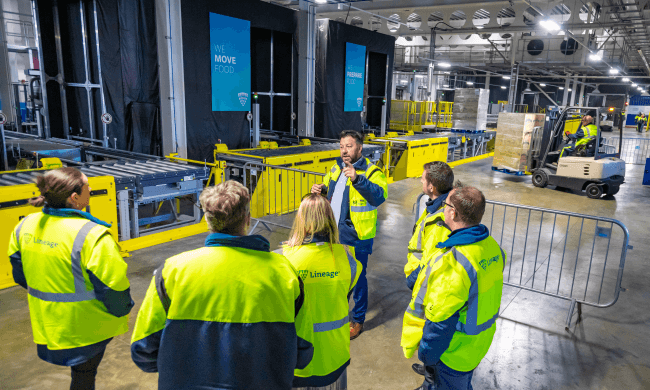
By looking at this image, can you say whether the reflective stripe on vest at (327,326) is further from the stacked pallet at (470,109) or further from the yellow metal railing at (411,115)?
the yellow metal railing at (411,115)

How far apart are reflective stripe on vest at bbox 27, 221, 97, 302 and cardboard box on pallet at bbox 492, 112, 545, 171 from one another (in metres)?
13.1

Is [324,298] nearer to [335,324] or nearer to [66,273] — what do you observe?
[335,324]

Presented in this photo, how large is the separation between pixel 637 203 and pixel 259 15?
11.3m

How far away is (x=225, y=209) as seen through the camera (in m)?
1.80

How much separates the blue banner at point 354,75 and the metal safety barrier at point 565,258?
615 centimetres

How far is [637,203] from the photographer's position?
11367mm

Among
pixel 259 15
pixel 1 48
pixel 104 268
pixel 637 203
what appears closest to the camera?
pixel 104 268

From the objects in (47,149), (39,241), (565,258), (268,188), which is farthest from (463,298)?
(47,149)

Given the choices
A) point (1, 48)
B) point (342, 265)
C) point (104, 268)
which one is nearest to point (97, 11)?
point (1, 48)

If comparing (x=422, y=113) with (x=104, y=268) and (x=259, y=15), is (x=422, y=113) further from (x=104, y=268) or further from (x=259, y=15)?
(x=104, y=268)

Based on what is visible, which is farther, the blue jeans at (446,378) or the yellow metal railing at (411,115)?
the yellow metal railing at (411,115)

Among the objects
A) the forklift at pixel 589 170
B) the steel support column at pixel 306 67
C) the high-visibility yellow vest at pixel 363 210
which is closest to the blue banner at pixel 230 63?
the steel support column at pixel 306 67

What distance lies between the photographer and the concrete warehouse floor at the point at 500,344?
12.1 feet

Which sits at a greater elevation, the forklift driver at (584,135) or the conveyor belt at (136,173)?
the forklift driver at (584,135)
